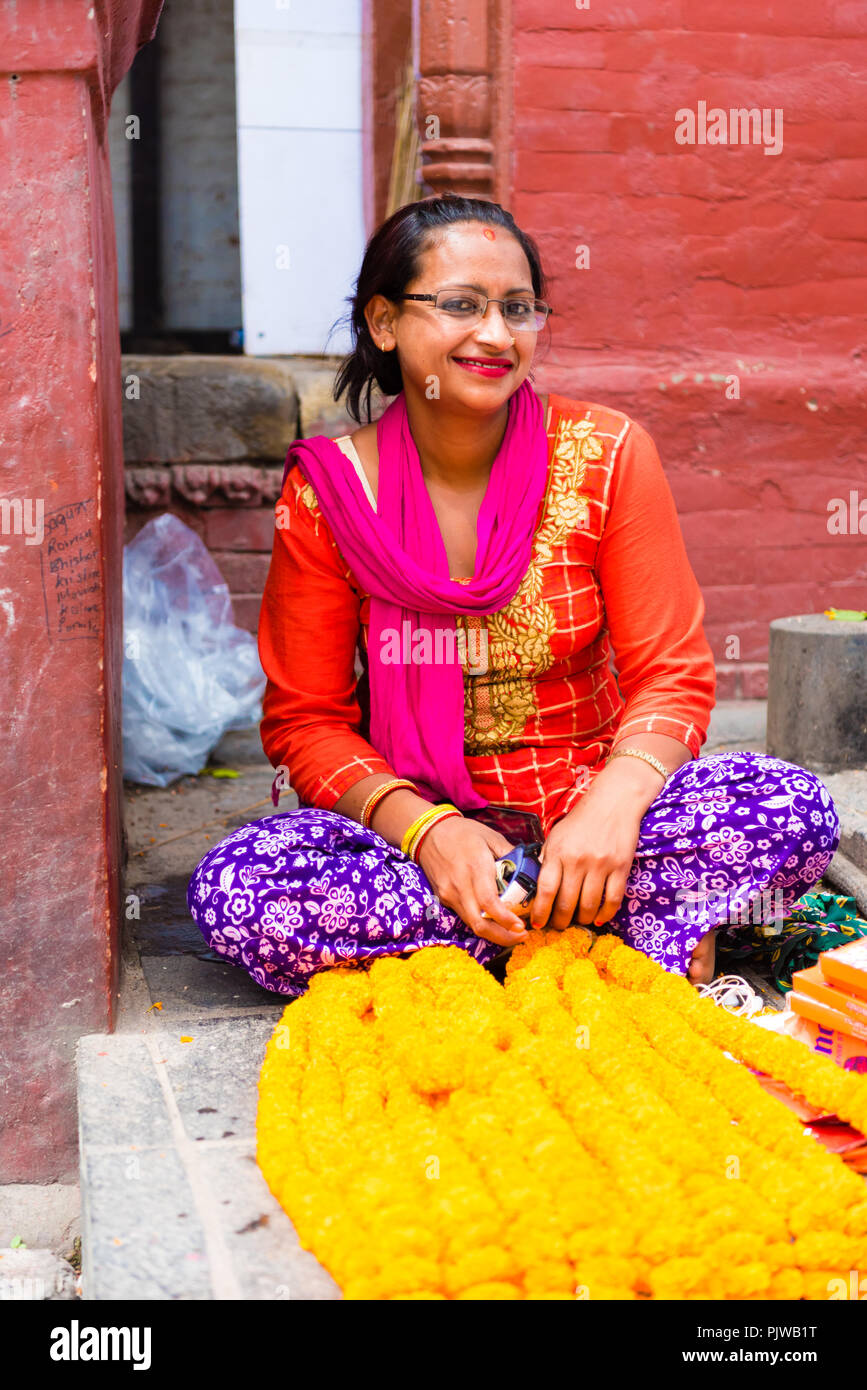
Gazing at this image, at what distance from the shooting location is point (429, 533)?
272cm

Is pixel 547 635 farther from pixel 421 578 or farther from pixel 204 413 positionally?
pixel 204 413

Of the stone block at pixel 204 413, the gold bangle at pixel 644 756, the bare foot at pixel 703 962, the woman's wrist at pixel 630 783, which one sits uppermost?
the stone block at pixel 204 413

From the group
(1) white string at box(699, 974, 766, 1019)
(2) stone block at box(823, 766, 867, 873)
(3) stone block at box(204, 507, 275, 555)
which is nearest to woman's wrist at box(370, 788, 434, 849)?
(1) white string at box(699, 974, 766, 1019)

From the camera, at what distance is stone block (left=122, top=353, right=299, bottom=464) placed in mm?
4734

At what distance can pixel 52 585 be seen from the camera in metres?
2.35

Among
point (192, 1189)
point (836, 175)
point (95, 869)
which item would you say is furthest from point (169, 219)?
point (192, 1189)

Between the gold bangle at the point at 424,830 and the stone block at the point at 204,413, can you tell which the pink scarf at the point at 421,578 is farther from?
the stone block at the point at 204,413

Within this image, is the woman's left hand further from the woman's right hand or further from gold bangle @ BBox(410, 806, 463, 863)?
gold bangle @ BBox(410, 806, 463, 863)

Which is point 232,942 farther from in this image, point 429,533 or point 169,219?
point 169,219

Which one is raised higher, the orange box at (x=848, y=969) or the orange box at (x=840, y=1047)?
the orange box at (x=848, y=969)

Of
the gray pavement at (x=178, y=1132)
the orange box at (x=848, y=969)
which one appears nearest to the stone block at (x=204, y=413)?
the gray pavement at (x=178, y=1132)

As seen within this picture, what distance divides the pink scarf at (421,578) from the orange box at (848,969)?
74 centimetres

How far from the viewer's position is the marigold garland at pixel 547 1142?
1.72 metres

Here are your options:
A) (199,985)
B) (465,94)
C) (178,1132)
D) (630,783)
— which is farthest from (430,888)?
(465,94)
